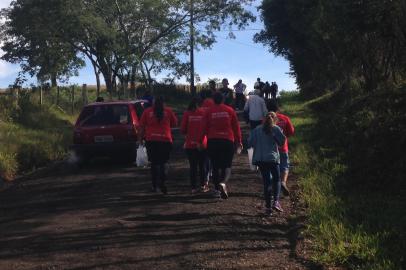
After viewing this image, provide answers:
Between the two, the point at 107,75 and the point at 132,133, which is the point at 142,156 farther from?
the point at 107,75

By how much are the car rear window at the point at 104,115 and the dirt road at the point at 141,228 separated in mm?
2823

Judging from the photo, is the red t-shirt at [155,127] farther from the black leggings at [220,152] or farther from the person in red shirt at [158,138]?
the black leggings at [220,152]

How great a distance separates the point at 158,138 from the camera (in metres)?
11.2

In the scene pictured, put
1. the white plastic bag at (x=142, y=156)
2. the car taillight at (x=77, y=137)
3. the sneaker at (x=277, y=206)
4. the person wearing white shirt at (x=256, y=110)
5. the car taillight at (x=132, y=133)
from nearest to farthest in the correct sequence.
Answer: the sneaker at (x=277, y=206), the white plastic bag at (x=142, y=156), the person wearing white shirt at (x=256, y=110), the car taillight at (x=132, y=133), the car taillight at (x=77, y=137)

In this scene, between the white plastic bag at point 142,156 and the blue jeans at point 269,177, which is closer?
the blue jeans at point 269,177

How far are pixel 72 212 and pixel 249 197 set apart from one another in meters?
Answer: 3.05

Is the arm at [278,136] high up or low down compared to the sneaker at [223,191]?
up

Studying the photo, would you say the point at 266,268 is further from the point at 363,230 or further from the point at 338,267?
the point at 363,230

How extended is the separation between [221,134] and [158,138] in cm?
127

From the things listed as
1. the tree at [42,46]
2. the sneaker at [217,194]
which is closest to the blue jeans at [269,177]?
the sneaker at [217,194]

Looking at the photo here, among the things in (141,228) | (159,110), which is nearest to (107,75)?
(159,110)

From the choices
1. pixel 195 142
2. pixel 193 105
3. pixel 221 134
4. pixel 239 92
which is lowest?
pixel 195 142

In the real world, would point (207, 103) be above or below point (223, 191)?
above

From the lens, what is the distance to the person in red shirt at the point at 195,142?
11.2 meters
